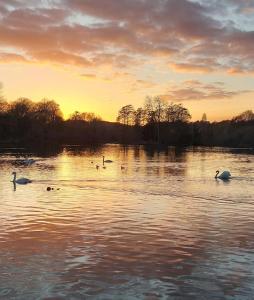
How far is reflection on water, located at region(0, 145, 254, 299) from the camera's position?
10.2 metres

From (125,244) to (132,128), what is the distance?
134293 millimetres

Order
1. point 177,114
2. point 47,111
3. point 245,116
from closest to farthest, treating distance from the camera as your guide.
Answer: point 177,114 < point 47,111 < point 245,116

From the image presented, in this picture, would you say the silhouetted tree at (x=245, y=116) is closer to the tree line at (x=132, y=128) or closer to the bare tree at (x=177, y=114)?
the tree line at (x=132, y=128)

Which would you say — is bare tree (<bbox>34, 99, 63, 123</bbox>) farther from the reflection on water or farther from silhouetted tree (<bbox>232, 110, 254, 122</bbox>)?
the reflection on water

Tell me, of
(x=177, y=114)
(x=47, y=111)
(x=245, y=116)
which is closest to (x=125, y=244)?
(x=177, y=114)

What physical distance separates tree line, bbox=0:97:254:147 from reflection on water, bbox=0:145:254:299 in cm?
9800

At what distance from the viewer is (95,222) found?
17.3 metres

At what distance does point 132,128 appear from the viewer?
14788cm

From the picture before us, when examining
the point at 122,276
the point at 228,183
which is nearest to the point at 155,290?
the point at 122,276

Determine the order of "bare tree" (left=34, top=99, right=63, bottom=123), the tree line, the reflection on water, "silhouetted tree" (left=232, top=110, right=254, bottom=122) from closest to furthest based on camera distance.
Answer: the reflection on water
the tree line
"bare tree" (left=34, top=99, right=63, bottom=123)
"silhouetted tree" (left=232, top=110, right=254, bottom=122)

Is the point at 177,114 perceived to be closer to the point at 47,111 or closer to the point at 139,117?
the point at 139,117

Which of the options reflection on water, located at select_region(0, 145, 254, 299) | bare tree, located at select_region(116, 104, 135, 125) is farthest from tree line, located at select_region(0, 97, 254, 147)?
reflection on water, located at select_region(0, 145, 254, 299)

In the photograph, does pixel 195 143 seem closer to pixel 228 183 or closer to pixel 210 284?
pixel 228 183

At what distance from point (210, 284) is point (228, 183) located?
2260 cm
